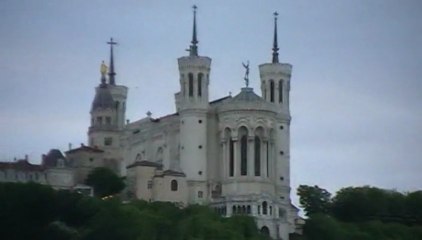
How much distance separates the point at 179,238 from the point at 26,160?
26.2 metres

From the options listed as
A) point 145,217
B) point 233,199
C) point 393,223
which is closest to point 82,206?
point 145,217

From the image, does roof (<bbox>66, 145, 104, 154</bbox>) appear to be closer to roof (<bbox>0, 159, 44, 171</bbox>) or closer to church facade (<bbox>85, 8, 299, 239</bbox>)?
church facade (<bbox>85, 8, 299, 239</bbox>)

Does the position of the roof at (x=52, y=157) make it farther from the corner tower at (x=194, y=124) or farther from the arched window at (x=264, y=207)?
the arched window at (x=264, y=207)

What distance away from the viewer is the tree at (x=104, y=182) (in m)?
99.5

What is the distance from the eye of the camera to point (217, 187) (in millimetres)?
101312

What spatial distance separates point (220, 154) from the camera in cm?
10169

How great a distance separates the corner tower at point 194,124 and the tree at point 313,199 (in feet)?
29.6

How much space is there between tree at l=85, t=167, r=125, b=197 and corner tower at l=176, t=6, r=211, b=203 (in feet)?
16.1

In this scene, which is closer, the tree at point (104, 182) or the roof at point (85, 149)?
the tree at point (104, 182)

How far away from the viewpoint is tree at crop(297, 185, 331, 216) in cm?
10450

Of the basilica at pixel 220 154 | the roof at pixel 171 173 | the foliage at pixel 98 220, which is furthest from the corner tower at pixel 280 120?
the foliage at pixel 98 220

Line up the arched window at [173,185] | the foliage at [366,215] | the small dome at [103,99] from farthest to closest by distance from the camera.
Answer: the small dome at [103,99], the arched window at [173,185], the foliage at [366,215]

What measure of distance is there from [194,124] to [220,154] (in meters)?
2.93

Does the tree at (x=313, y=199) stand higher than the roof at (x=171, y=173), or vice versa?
the roof at (x=171, y=173)
